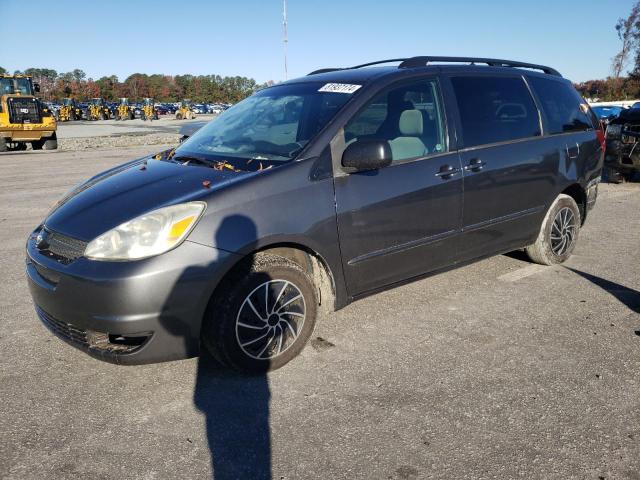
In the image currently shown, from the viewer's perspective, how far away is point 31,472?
2.28 meters

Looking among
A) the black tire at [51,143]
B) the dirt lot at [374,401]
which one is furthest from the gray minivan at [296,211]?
the black tire at [51,143]

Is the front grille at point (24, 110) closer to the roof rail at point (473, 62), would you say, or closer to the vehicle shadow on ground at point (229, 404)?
the roof rail at point (473, 62)

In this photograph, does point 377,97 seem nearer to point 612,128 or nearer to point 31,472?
point 31,472

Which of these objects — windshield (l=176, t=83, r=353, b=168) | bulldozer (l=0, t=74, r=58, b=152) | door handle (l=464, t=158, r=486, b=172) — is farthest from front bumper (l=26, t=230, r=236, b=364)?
bulldozer (l=0, t=74, r=58, b=152)

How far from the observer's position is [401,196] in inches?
138

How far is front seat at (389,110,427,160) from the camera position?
3.61 metres

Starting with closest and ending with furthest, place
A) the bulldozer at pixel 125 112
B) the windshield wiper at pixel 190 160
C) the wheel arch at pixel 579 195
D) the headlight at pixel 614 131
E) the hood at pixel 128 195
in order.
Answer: the hood at pixel 128 195
the windshield wiper at pixel 190 160
the wheel arch at pixel 579 195
the headlight at pixel 614 131
the bulldozer at pixel 125 112

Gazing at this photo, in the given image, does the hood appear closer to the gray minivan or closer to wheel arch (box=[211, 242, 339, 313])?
the gray minivan

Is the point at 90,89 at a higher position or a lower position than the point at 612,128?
higher

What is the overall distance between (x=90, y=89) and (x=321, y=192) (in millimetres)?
111078

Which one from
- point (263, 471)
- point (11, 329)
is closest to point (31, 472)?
point (263, 471)

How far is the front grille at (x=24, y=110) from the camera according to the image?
18859 mm

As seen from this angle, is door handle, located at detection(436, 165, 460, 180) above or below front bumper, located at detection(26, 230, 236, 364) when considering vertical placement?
above

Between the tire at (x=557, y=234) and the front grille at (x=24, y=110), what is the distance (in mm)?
19408
